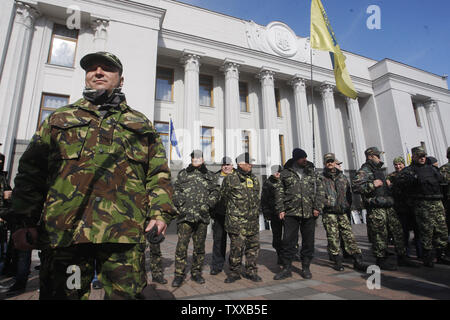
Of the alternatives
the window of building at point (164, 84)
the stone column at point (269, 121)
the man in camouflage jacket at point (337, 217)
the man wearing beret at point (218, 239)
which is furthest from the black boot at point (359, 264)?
the window of building at point (164, 84)

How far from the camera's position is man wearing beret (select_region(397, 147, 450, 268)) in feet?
14.4

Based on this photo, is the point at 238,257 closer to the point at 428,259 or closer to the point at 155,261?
the point at 155,261

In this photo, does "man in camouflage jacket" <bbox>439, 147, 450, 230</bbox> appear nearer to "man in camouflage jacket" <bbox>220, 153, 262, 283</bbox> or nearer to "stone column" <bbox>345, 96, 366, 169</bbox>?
"man in camouflage jacket" <bbox>220, 153, 262, 283</bbox>

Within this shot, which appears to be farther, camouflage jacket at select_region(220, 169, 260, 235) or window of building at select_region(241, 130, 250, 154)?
window of building at select_region(241, 130, 250, 154)

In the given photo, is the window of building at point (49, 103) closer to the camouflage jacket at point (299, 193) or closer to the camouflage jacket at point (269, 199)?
the camouflage jacket at point (269, 199)

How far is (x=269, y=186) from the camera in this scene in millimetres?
5398

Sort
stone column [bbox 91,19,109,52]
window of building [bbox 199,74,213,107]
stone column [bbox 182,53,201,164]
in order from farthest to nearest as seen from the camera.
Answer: window of building [bbox 199,74,213,107], stone column [bbox 182,53,201,164], stone column [bbox 91,19,109,52]

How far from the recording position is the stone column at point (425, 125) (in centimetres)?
2261

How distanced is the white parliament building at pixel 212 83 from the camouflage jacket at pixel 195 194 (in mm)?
9752

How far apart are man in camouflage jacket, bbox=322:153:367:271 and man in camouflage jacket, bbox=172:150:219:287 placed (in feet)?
7.34

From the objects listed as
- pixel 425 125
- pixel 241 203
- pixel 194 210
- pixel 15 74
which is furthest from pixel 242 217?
pixel 425 125

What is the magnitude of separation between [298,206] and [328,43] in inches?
156

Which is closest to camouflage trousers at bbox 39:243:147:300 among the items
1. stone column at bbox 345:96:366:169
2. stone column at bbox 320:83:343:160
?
stone column at bbox 320:83:343:160

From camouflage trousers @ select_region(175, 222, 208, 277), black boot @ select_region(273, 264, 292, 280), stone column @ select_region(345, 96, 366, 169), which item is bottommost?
black boot @ select_region(273, 264, 292, 280)
